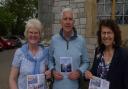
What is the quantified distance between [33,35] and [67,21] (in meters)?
0.40

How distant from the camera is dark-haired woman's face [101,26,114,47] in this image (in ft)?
14.8

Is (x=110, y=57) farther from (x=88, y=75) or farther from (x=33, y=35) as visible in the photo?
(x=33, y=35)

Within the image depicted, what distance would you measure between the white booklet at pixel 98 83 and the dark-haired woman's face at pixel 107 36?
37cm

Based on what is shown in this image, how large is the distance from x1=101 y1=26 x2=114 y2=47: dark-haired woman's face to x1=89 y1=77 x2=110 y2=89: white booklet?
369 millimetres

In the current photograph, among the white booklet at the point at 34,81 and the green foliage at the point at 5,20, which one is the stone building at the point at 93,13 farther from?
the green foliage at the point at 5,20

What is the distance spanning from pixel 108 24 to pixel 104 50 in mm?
287

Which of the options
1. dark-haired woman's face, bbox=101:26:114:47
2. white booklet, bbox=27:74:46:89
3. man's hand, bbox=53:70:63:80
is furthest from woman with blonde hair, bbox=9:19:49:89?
dark-haired woman's face, bbox=101:26:114:47

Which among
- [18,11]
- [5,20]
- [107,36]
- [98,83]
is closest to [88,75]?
[98,83]

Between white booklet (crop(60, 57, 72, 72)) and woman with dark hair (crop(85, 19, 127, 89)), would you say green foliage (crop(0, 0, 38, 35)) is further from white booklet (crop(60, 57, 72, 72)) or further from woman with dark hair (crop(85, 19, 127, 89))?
woman with dark hair (crop(85, 19, 127, 89))

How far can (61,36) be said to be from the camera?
194 inches

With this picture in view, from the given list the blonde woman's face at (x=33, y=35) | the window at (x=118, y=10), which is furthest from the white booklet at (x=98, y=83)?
the window at (x=118, y=10)

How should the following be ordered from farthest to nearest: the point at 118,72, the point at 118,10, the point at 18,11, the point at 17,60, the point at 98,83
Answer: the point at 18,11 → the point at 118,10 → the point at 17,60 → the point at 98,83 → the point at 118,72

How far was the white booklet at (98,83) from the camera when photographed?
4.50 meters

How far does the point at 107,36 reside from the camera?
14.8ft
